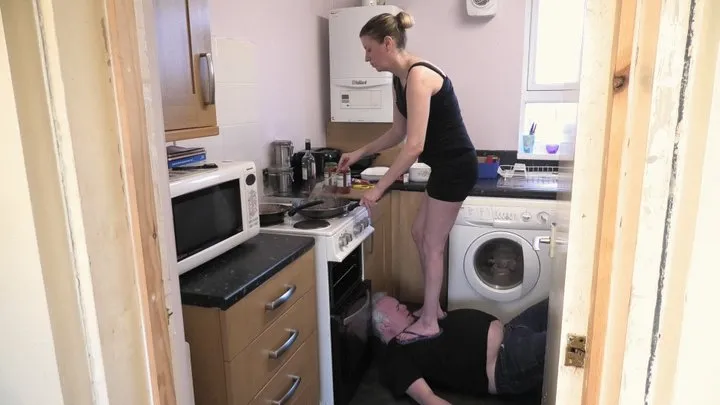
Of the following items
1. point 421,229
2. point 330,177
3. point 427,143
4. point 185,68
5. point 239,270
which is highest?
point 185,68

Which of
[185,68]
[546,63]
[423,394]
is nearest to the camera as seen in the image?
[185,68]

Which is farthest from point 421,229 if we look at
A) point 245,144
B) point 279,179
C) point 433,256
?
point 245,144

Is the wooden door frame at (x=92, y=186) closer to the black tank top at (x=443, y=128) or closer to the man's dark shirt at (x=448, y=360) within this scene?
the man's dark shirt at (x=448, y=360)

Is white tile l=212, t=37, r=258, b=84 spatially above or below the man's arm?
above

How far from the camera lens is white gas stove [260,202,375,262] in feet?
6.40

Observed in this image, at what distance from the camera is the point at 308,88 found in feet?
10.2

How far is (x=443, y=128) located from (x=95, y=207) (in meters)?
1.80

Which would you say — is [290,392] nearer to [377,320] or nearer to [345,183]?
[377,320]

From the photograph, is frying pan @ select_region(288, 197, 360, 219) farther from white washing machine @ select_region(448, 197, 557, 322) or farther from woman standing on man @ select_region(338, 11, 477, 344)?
white washing machine @ select_region(448, 197, 557, 322)

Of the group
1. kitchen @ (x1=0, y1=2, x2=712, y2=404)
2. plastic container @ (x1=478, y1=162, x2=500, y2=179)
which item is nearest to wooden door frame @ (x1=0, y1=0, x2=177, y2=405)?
kitchen @ (x1=0, y1=2, x2=712, y2=404)

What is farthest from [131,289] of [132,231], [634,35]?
[634,35]

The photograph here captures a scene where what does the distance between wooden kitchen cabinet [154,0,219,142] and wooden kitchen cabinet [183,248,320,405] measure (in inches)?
20.3

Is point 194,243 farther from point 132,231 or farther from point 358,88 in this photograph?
point 358,88

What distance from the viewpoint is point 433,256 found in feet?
8.09
